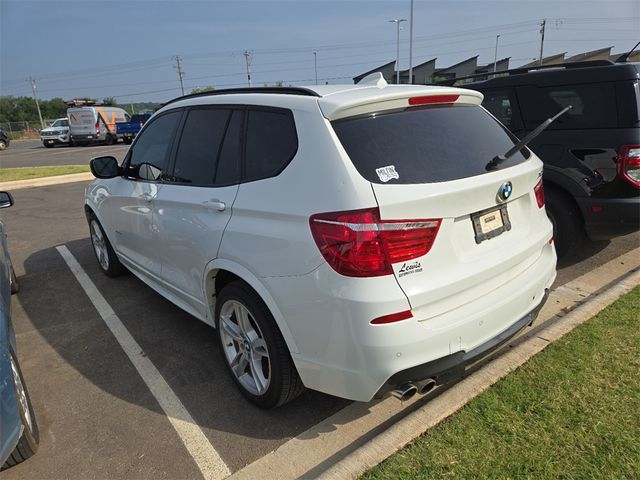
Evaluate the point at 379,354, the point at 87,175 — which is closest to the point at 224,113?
the point at 379,354

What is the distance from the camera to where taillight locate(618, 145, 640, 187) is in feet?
13.2

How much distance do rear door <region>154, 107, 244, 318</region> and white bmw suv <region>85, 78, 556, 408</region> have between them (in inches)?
0.6

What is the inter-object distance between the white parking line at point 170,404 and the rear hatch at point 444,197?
1386 mm

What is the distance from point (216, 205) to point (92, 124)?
3300 centimetres

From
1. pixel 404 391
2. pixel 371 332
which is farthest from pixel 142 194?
pixel 404 391

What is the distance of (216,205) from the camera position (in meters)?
2.75

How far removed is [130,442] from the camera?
2.62 meters

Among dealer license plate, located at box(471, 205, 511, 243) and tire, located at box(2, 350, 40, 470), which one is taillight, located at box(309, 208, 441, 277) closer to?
dealer license plate, located at box(471, 205, 511, 243)

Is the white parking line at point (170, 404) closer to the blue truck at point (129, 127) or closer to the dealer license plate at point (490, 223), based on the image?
the dealer license plate at point (490, 223)

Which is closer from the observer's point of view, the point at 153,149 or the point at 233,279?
the point at 233,279

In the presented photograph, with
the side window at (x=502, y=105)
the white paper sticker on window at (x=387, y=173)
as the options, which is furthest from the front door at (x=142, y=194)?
the side window at (x=502, y=105)

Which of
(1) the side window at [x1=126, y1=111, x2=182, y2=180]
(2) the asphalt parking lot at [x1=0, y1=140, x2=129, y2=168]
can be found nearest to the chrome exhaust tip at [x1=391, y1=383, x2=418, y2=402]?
(1) the side window at [x1=126, y1=111, x2=182, y2=180]

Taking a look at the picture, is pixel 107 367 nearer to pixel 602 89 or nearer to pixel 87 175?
pixel 602 89

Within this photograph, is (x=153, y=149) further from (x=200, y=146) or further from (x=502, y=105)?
(x=502, y=105)
